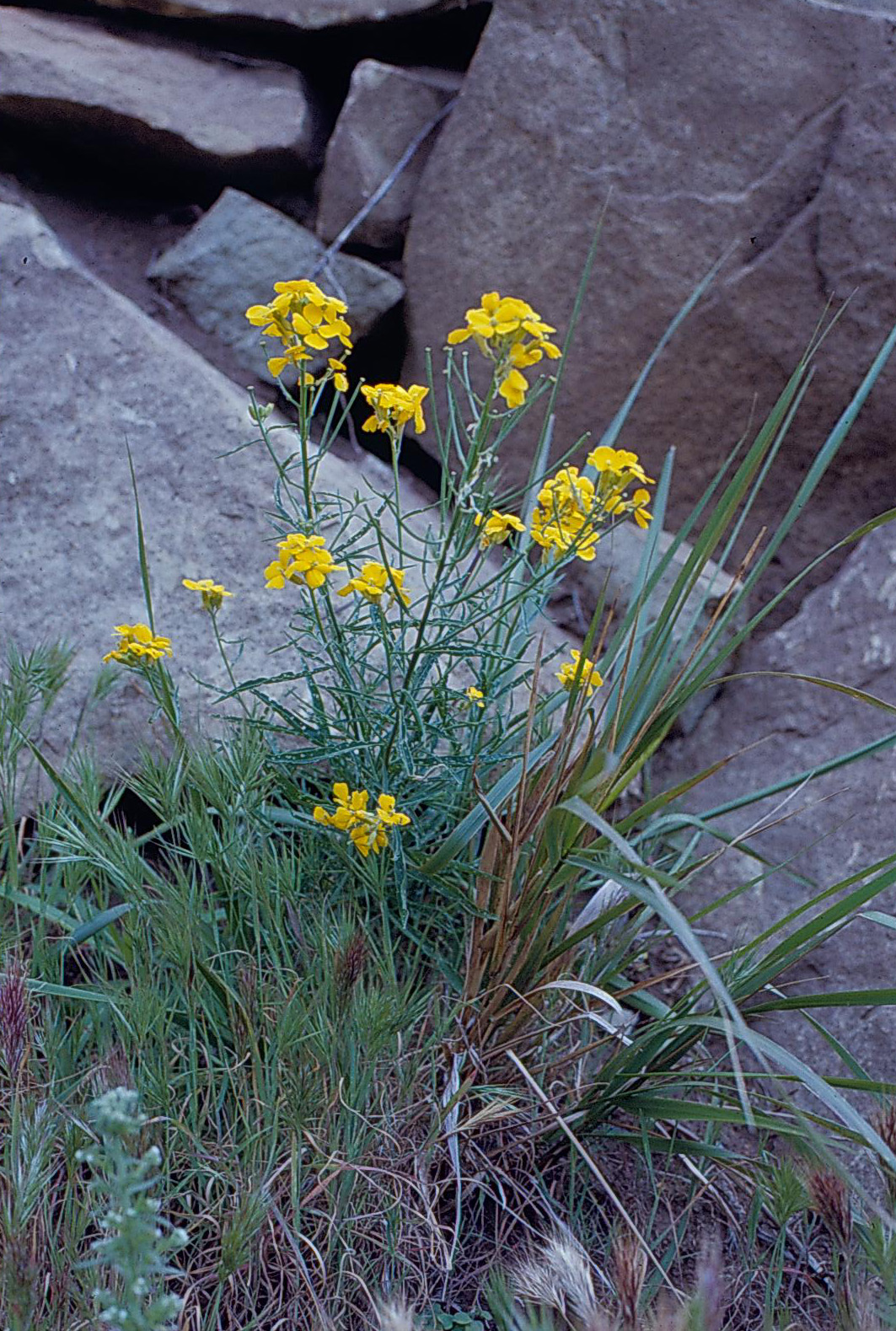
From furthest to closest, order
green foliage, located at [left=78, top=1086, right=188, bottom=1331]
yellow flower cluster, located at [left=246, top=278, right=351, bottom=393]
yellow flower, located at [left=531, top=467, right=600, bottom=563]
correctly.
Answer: yellow flower, located at [left=531, top=467, right=600, bottom=563] < yellow flower cluster, located at [left=246, top=278, right=351, bottom=393] < green foliage, located at [left=78, top=1086, right=188, bottom=1331]

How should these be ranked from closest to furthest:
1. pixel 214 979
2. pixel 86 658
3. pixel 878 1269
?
pixel 878 1269
pixel 214 979
pixel 86 658

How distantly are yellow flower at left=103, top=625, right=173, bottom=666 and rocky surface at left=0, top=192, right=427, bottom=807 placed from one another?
1.27ft

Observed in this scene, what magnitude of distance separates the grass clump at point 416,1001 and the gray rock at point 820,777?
160 mm

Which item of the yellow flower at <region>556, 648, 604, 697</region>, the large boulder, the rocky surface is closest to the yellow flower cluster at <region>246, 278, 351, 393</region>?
the yellow flower at <region>556, 648, 604, 697</region>

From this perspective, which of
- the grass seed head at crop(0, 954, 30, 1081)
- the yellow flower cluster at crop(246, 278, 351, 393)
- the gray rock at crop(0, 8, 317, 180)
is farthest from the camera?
the gray rock at crop(0, 8, 317, 180)

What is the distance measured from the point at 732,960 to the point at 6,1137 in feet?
2.95

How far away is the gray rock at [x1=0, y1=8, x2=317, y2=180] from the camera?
8.50ft

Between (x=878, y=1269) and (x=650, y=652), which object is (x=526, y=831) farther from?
(x=878, y=1269)

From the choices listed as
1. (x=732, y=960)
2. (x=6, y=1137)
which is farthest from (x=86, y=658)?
(x=732, y=960)

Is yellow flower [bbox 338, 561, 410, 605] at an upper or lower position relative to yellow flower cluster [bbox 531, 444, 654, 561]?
lower

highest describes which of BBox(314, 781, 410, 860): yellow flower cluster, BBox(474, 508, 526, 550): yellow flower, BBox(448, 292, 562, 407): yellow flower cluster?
BBox(448, 292, 562, 407): yellow flower cluster

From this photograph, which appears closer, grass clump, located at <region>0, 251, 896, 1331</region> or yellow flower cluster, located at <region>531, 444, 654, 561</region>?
grass clump, located at <region>0, 251, 896, 1331</region>

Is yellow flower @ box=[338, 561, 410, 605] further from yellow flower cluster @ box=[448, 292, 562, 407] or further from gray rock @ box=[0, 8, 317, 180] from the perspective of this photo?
gray rock @ box=[0, 8, 317, 180]

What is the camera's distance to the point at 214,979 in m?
1.46
